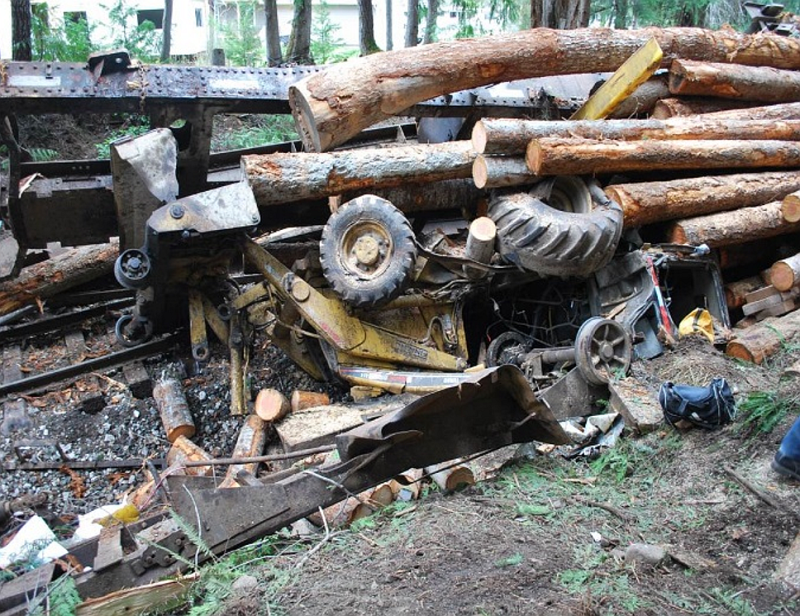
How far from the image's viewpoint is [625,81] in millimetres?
7309

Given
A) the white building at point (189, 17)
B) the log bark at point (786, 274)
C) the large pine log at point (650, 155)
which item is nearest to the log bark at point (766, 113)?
the large pine log at point (650, 155)

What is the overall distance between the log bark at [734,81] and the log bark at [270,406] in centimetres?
535

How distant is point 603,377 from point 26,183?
4.98 meters

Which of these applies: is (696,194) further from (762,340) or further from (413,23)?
A: (413,23)

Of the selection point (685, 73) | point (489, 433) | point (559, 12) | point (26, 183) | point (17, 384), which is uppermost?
point (559, 12)

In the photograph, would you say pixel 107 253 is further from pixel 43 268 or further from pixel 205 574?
pixel 205 574

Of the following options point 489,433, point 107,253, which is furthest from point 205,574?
point 107,253

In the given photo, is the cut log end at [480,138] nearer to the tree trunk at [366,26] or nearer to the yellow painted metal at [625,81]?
the yellow painted metal at [625,81]

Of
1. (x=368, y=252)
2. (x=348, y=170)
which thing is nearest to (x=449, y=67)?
(x=348, y=170)

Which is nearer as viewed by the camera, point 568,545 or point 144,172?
point 568,545

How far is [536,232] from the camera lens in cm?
606

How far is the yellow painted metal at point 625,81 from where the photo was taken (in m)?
7.10

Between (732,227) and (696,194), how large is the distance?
431 millimetres

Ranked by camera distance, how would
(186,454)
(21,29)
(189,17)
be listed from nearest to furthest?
(186,454)
(21,29)
(189,17)
